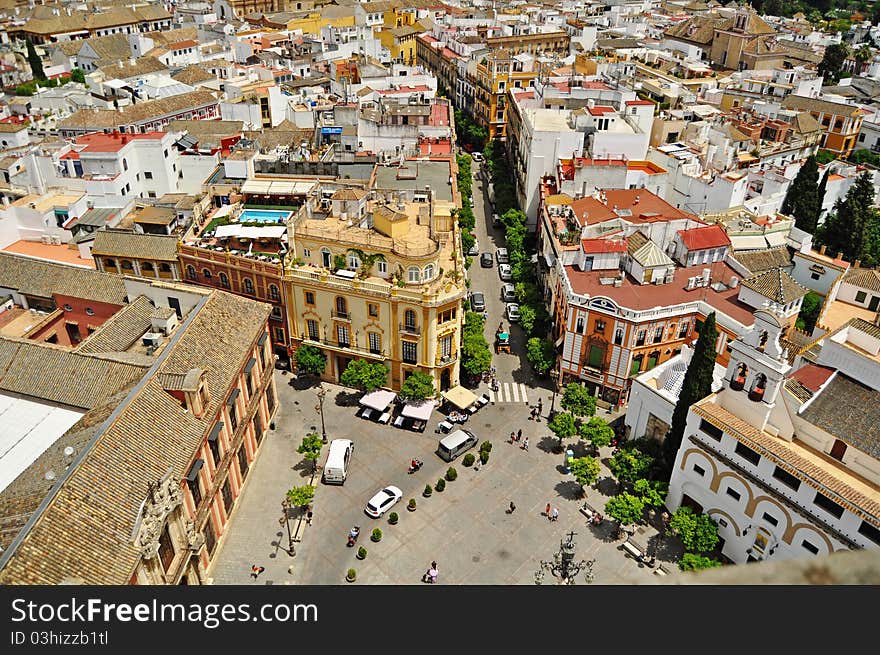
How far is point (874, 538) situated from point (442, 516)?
1166 inches

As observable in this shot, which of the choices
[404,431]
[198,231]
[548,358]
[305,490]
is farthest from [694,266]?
[198,231]

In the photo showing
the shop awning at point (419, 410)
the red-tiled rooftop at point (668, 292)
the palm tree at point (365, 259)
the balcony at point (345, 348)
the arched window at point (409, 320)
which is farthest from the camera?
the balcony at point (345, 348)

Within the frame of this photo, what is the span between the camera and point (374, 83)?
118 metres

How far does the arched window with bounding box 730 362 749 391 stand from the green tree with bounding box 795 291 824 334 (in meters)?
30.8

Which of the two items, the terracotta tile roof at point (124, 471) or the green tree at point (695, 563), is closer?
the terracotta tile roof at point (124, 471)

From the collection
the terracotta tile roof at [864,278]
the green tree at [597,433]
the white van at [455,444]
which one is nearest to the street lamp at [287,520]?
the white van at [455,444]

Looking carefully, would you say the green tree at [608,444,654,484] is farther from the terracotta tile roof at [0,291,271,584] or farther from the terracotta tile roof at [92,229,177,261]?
the terracotta tile roof at [92,229,177,261]

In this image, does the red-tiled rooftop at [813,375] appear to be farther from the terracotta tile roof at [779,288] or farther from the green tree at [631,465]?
the green tree at [631,465]

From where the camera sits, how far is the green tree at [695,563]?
151 feet

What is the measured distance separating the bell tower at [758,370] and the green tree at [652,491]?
889 cm

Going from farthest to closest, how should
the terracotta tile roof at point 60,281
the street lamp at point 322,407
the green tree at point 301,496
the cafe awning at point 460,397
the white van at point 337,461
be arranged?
the terracotta tile roof at point 60,281, the cafe awning at point 460,397, the street lamp at point 322,407, the white van at point 337,461, the green tree at point 301,496

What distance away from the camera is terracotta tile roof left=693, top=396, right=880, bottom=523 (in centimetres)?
4081

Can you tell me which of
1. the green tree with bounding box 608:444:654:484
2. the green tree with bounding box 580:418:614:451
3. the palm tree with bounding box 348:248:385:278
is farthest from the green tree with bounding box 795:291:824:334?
the palm tree with bounding box 348:248:385:278

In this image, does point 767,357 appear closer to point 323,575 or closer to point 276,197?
point 323,575
